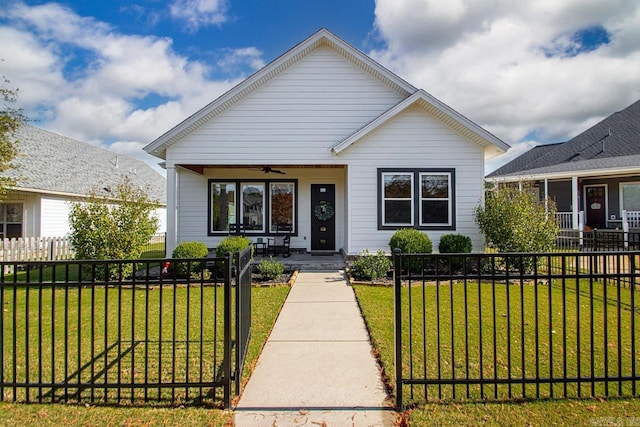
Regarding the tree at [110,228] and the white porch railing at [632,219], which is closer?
the tree at [110,228]

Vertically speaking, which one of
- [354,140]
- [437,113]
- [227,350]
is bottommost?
[227,350]

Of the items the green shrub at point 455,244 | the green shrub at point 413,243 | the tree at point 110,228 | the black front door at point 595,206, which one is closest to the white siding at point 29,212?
the tree at point 110,228

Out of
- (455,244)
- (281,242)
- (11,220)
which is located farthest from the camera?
(11,220)

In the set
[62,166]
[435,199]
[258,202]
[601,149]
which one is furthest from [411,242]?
[62,166]

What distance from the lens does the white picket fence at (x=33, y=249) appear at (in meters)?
10.3

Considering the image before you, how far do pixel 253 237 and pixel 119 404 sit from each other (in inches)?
369

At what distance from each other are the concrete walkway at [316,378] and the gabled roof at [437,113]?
562cm

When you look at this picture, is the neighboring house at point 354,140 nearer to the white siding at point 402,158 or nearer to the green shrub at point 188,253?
the white siding at point 402,158

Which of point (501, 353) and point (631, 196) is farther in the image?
point (631, 196)

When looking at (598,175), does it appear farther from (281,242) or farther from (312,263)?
(281,242)

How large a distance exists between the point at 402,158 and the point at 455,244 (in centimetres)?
301

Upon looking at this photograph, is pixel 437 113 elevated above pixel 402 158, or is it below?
above

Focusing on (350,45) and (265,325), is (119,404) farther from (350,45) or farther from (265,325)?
(350,45)

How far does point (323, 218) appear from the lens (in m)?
12.5
